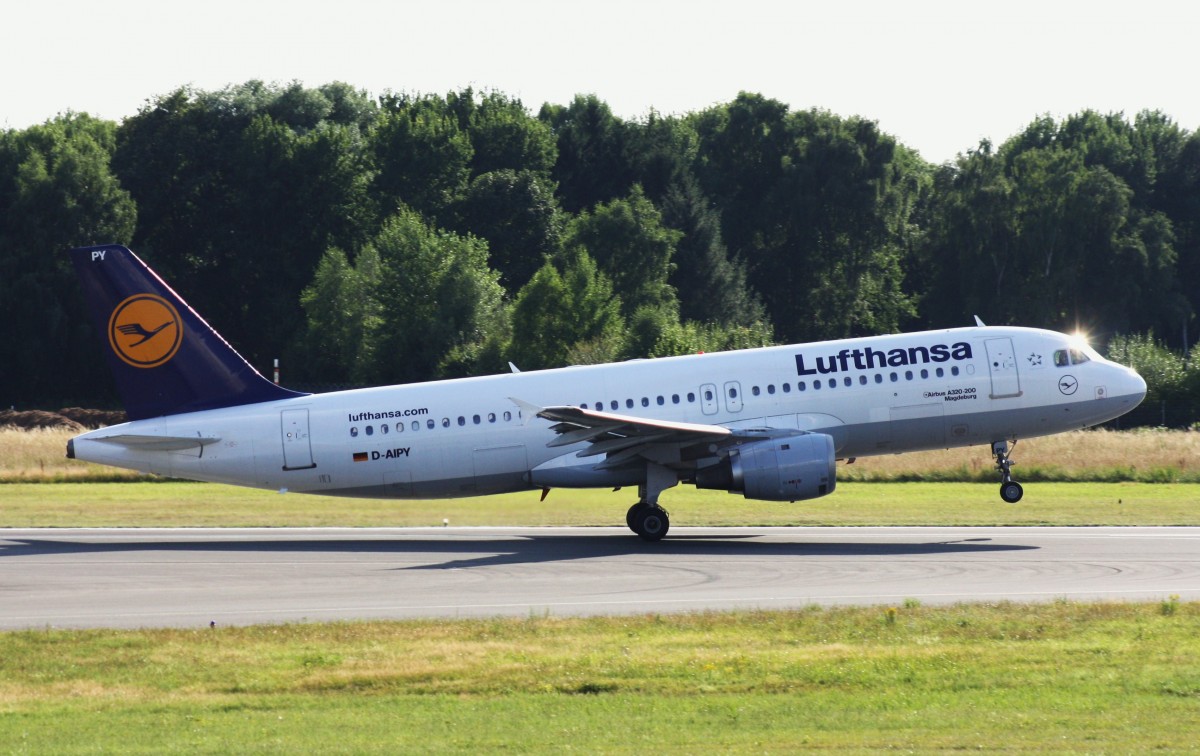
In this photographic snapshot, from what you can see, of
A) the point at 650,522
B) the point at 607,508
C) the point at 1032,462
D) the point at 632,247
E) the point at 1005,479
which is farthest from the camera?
the point at 632,247

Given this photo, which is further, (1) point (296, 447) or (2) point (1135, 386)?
(2) point (1135, 386)

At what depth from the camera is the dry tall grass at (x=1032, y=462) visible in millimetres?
46312

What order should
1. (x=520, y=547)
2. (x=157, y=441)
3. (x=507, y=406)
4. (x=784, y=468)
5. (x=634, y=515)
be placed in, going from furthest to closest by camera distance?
1. (x=507, y=406)
2. (x=157, y=441)
3. (x=634, y=515)
4. (x=520, y=547)
5. (x=784, y=468)

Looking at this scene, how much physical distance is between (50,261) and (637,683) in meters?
78.5

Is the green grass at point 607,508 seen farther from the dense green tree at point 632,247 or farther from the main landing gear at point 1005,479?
the dense green tree at point 632,247

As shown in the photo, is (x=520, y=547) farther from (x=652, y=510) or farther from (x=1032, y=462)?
(x=1032, y=462)

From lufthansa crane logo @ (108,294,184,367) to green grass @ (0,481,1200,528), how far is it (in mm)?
5539

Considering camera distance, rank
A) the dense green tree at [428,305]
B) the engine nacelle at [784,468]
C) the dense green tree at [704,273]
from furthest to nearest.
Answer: the dense green tree at [704,273] < the dense green tree at [428,305] < the engine nacelle at [784,468]

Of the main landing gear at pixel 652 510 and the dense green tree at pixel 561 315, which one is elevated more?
the dense green tree at pixel 561 315

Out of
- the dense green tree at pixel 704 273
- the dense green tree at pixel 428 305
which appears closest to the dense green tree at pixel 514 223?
the dense green tree at pixel 704 273

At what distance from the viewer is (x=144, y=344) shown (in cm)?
3127

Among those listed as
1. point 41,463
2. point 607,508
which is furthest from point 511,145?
point 607,508

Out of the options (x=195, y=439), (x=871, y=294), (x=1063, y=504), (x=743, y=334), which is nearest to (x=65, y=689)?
(x=195, y=439)

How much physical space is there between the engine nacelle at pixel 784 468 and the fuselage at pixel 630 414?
4.62 ft
